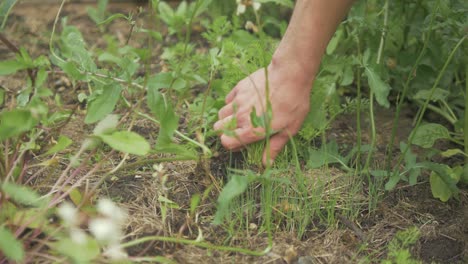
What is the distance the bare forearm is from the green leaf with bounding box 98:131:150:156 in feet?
1.79

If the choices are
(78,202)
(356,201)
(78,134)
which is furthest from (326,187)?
(78,134)

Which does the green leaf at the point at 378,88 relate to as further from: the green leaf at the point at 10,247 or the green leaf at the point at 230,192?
the green leaf at the point at 10,247

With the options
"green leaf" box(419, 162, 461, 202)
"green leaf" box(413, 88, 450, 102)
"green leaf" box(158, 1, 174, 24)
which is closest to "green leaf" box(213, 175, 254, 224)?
"green leaf" box(419, 162, 461, 202)

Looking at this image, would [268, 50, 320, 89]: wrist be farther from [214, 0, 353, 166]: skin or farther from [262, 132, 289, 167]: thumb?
[262, 132, 289, 167]: thumb

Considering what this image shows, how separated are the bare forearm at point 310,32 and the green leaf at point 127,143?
1.79 feet

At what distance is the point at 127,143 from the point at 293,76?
1.85ft

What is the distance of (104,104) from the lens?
1.61m

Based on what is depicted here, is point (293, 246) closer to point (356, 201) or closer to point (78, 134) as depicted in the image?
point (356, 201)

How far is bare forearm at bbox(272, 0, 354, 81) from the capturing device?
1690mm

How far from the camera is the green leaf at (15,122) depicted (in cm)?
142

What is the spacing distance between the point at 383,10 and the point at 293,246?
900 millimetres

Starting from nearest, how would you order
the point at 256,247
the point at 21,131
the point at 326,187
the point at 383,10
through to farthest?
the point at 21,131, the point at 256,247, the point at 326,187, the point at 383,10

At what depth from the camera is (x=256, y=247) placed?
1574mm

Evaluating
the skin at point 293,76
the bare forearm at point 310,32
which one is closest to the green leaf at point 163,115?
the skin at point 293,76
